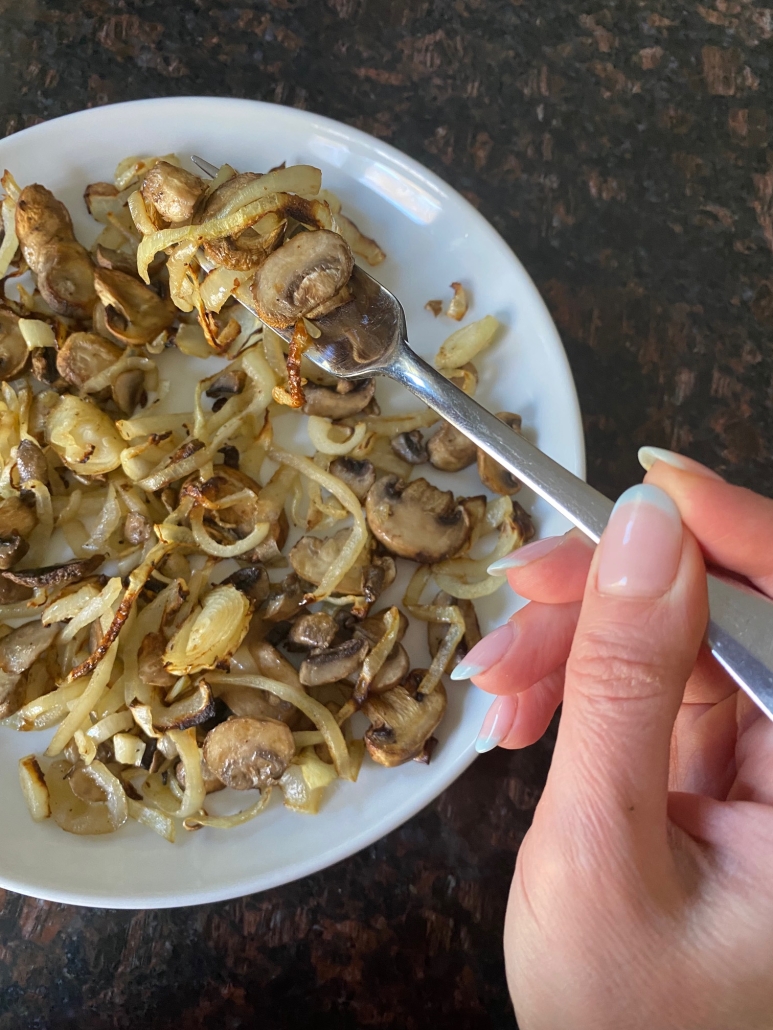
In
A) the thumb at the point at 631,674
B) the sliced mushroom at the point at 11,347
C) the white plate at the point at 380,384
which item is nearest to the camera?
the thumb at the point at 631,674

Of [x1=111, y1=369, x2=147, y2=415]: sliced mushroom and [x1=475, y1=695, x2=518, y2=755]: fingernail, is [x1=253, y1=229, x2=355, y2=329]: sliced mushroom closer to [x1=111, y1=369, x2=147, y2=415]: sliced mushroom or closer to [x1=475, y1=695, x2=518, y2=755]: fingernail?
[x1=111, y1=369, x2=147, y2=415]: sliced mushroom

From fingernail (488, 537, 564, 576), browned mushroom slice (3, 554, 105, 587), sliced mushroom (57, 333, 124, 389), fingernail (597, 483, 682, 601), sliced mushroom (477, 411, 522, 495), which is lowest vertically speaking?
browned mushroom slice (3, 554, 105, 587)

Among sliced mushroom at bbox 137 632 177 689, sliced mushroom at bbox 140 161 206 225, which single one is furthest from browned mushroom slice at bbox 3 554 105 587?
sliced mushroom at bbox 140 161 206 225

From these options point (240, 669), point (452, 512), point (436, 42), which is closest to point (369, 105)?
point (436, 42)

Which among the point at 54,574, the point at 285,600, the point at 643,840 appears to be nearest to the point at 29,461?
the point at 54,574

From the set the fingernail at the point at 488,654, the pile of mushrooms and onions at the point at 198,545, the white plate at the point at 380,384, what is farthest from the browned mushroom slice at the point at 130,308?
the fingernail at the point at 488,654

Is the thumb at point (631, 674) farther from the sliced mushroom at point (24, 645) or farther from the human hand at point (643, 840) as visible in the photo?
the sliced mushroom at point (24, 645)
